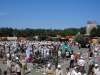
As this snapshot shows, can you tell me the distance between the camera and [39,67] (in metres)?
24.0

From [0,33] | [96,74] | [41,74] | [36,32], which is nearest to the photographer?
[96,74]

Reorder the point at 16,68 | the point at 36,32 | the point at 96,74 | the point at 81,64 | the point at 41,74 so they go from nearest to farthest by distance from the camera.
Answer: the point at 96,74, the point at 16,68, the point at 81,64, the point at 41,74, the point at 36,32

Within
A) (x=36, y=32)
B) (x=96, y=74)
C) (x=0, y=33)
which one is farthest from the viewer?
(x=36, y=32)

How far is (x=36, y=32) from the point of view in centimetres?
16875

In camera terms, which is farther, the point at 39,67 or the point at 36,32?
the point at 36,32

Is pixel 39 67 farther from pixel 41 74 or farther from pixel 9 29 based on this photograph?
pixel 9 29

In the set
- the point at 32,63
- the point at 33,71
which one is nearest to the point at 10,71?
the point at 33,71

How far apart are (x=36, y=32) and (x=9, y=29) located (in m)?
13.2

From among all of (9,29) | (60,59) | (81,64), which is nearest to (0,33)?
(9,29)

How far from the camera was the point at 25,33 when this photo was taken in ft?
543

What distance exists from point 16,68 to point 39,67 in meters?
7.20

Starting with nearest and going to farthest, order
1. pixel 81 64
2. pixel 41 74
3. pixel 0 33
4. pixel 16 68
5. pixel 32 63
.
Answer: pixel 16 68 < pixel 81 64 < pixel 41 74 < pixel 32 63 < pixel 0 33

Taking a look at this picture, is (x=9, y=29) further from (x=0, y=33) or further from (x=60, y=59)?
(x=60, y=59)

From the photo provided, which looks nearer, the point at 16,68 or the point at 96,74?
the point at 96,74
